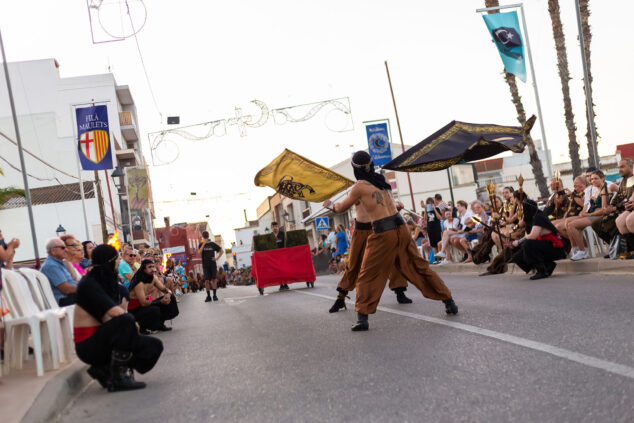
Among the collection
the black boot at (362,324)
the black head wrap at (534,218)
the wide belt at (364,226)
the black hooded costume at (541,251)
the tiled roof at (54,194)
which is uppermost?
the tiled roof at (54,194)

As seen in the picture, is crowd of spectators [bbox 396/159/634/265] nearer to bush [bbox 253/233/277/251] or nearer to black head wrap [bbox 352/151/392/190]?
bush [bbox 253/233/277/251]

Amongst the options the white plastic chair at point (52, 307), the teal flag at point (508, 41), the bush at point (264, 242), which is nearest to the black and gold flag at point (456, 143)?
the teal flag at point (508, 41)

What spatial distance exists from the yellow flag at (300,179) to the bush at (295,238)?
526 cm

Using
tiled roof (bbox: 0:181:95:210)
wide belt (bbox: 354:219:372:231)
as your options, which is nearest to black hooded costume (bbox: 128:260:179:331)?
wide belt (bbox: 354:219:372:231)

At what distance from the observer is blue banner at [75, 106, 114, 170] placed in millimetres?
27031

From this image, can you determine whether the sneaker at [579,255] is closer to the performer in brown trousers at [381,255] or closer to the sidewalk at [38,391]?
the performer in brown trousers at [381,255]

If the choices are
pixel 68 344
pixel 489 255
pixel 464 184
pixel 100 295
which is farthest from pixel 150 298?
pixel 464 184

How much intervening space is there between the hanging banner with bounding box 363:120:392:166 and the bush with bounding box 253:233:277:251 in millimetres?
10262

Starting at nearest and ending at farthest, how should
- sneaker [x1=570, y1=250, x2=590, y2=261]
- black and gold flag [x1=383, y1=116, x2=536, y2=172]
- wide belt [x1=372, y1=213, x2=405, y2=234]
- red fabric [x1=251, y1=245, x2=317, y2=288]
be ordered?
wide belt [x1=372, y1=213, x2=405, y2=234], sneaker [x1=570, y1=250, x2=590, y2=261], black and gold flag [x1=383, y1=116, x2=536, y2=172], red fabric [x1=251, y1=245, x2=317, y2=288]

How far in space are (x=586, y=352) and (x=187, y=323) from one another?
363 inches

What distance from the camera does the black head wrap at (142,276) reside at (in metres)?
12.1

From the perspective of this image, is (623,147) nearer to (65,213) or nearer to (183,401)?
(65,213)

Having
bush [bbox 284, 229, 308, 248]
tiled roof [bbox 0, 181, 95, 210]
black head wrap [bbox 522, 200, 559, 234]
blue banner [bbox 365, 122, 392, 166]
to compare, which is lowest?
black head wrap [bbox 522, 200, 559, 234]

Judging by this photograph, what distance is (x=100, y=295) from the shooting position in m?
7.18
